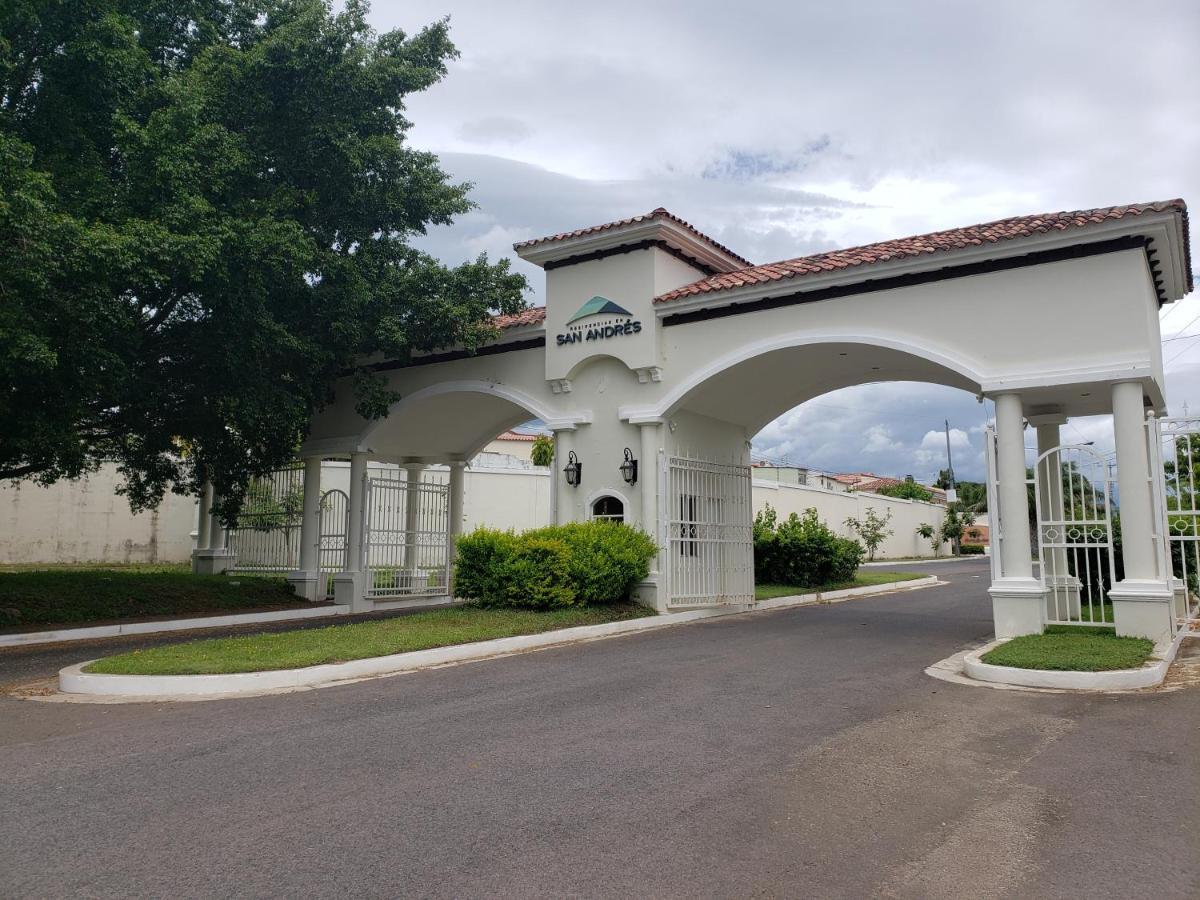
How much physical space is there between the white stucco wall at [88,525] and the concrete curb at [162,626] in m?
8.70

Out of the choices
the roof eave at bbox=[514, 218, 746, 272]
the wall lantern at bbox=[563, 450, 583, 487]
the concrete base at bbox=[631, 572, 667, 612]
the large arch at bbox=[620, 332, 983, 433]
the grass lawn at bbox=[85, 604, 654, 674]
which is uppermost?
the roof eave at bbox=[514, 218, 746, 272]

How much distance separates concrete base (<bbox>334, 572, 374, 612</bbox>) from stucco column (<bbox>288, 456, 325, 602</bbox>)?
27.3 inches

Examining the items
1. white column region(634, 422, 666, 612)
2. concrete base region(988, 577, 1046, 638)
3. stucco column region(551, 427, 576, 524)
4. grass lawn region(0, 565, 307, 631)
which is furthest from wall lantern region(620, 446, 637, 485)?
grass lawn region(0, 565, 307, 631)

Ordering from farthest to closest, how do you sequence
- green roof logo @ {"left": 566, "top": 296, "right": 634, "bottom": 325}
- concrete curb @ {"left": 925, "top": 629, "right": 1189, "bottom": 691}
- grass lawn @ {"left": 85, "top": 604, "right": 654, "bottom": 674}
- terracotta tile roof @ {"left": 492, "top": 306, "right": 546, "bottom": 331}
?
terracotta tile roof @ {"left": 492, "top": 306, "right": 546, "bottom": 331}
green roof logo @ {"left": 566, "top": 296, "right": 634, "bottom": 325}
grass lawn @ {"left": 85, "top": 604, "right": 654, "bottom": 674}
concrete curb @ {"left": 925, "top": 629, "right": 1189, "bottom": 691}

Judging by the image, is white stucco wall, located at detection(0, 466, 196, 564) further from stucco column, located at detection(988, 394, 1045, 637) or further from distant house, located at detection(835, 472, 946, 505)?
distant house, located at detection(835, 472, 946, 505)

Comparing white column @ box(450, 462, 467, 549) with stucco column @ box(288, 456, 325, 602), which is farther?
white column @ box(450, 462, 467, 549)

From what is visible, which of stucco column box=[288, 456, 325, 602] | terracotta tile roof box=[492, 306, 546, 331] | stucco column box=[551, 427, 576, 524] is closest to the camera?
stucco column box=[551, 427, 576, 524]

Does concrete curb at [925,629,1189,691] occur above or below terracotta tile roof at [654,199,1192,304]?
below

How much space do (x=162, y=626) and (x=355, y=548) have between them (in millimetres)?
4493

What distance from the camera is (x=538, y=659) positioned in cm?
1029

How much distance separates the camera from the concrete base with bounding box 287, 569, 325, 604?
18.5 m

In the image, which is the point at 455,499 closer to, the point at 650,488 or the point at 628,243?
the point at 650,488

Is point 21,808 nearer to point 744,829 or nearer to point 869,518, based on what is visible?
point 744,829

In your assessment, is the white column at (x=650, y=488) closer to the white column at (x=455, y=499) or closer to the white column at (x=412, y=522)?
the white column at (x=455, y=499)
